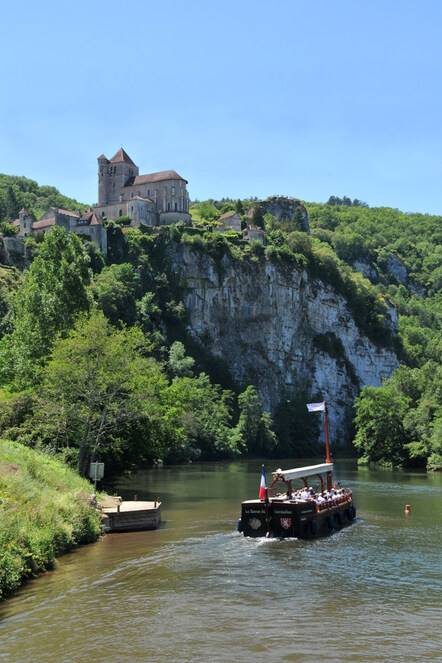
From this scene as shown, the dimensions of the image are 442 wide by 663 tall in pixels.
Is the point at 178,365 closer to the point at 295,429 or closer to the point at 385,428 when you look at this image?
the point at 295,429

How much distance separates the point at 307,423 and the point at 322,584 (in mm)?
101876

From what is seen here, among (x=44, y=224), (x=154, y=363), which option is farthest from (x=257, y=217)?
(x=154, y=363)

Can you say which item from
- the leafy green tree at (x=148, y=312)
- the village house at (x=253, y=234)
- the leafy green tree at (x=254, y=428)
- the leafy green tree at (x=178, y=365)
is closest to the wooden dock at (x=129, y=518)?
the leafy green tree at (x=178, y=365)

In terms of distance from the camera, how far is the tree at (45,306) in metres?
49.7

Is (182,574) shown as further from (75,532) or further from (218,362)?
(218,362)

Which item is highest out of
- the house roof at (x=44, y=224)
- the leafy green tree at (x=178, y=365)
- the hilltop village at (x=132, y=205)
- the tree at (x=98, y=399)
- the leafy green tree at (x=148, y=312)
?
the hilltop village at (x=132, y=205)

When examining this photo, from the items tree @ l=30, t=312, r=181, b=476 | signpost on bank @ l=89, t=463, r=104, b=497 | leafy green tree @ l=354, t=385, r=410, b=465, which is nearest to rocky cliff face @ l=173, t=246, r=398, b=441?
leafy green tree @ l=354, t=385, r=410, b=465

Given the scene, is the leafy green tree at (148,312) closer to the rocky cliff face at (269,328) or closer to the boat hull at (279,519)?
the rocky cliff face at (269,328)

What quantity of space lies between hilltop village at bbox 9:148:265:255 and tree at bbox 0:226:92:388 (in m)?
61.8

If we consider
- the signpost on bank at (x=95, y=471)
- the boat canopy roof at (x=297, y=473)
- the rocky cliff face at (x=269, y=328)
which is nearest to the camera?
the boat canopy roof at (x=297, y=473)

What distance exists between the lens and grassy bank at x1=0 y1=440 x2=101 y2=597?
63.6 ft

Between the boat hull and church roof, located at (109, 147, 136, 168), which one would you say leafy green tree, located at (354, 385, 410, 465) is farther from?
church roof, located at (109, 147, 136, 168)

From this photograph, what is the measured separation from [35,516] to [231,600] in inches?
299

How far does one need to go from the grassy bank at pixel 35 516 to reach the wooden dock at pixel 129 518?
4.50 feet
